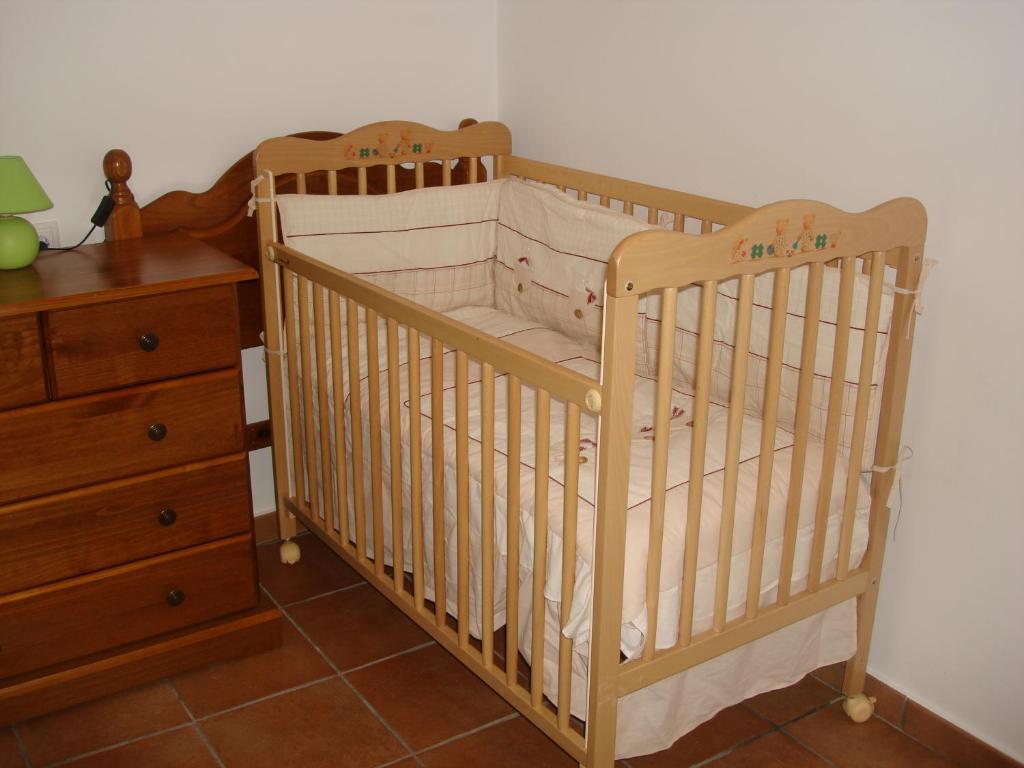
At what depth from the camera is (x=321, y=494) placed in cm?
261

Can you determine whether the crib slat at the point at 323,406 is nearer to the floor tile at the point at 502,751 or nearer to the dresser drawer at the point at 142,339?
the dresser drawer at the point at 142,339

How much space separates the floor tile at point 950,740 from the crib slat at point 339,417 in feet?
4.12

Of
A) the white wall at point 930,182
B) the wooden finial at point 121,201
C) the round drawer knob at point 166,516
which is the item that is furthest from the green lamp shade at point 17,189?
the white wall at point 930,182

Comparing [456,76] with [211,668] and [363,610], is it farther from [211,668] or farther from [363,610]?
[211,668]

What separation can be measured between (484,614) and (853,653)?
2.50 ft

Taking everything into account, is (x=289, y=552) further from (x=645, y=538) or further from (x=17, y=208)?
(x=645, y=538)

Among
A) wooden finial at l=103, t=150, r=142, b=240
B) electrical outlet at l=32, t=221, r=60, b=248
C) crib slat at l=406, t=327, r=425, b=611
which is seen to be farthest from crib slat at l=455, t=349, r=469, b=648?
electrical outlet at l=32, t=221, r=60, b=248

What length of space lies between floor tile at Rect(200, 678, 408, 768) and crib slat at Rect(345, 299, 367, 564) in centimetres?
32

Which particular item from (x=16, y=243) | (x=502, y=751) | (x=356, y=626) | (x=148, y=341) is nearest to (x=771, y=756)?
(x=502, y=751)

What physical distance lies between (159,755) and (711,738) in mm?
1074

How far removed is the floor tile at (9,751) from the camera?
2016 mm

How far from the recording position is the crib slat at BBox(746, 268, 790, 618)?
166 cm

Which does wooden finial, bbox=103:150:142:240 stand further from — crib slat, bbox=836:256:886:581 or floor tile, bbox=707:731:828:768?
floor tile, bbox=707:731:828:768

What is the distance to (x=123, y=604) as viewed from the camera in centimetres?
216
